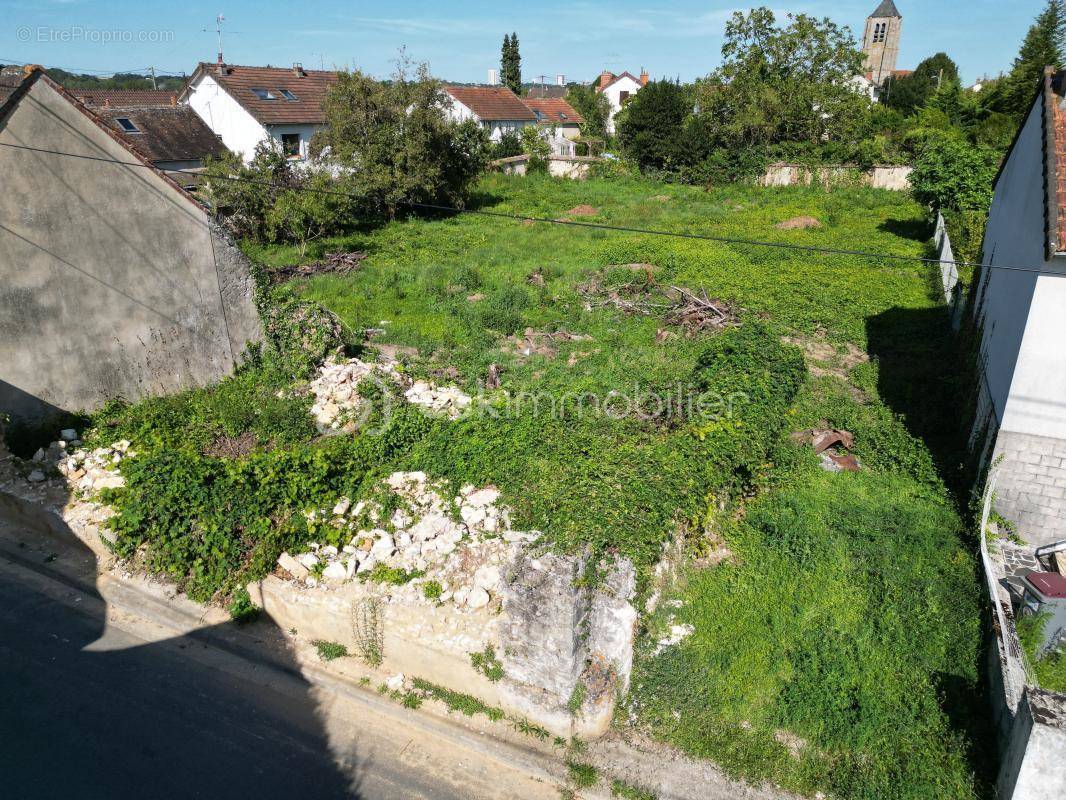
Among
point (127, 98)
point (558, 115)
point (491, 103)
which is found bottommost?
point (127, 98)

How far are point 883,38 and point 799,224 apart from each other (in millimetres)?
53986

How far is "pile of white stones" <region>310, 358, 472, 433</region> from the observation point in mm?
10766

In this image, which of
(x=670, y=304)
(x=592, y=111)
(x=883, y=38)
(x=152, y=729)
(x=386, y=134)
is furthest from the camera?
(x=883, y=38)

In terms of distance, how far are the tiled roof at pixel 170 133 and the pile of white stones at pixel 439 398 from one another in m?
19.4

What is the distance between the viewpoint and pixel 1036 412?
8.29 m

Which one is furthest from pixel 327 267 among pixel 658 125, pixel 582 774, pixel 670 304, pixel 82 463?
pixel 658 125

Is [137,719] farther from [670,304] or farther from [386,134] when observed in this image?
[386,134]

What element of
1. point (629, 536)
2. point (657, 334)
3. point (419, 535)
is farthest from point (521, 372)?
point (629, 536)

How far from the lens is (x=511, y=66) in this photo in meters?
63.2

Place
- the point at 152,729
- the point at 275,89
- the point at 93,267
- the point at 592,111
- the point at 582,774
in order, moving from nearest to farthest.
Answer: the point at 582,774 < the point at 152,729 < the point at 93,267 < the point at 275,89 < the point at 592,111

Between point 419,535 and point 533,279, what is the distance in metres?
11.1

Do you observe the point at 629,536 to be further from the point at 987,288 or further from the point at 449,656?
the point at 987,288

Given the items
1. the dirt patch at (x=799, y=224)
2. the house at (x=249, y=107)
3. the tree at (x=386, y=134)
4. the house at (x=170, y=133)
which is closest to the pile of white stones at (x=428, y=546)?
the tree at (x=386, y=134)

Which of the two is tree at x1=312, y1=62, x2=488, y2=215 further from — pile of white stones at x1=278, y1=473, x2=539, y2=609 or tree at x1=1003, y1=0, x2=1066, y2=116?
tree at x1=1003, y1=0, x2=1066, y2=116
